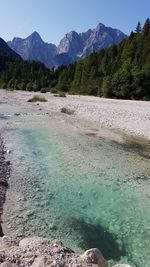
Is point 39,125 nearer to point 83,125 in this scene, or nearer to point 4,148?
point 83,125

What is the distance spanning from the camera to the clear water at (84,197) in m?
11.5

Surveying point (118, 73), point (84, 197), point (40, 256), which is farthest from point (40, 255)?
point (118, 73)

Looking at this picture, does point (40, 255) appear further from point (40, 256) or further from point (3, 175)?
point (3, 175)

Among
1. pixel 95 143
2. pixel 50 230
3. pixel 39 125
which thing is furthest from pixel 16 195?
pixel 39 125

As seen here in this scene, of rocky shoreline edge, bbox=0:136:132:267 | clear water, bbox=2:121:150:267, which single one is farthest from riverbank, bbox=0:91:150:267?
rocky shoreline edge, bbox=0:136:132:267

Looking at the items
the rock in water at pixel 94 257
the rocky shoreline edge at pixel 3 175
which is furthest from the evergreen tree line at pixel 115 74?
the rock in water at pixel 94 257

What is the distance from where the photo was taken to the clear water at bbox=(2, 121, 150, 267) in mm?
11500

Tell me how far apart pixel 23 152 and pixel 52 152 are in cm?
188

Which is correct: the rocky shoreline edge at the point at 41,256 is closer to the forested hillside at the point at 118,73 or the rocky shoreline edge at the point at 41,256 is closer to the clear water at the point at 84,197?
the clear water at the point at 84,197

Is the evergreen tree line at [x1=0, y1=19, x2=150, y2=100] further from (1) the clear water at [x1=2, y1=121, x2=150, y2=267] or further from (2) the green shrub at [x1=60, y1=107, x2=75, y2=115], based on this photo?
(1) the clear water at [x1=2, y1=121, x2=150, y2=267]

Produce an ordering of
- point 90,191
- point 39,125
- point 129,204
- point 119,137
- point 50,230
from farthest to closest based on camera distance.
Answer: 1. point 39,125
2. point 119,137
3. point 90,191
4. point 129,204
5. point 50,230

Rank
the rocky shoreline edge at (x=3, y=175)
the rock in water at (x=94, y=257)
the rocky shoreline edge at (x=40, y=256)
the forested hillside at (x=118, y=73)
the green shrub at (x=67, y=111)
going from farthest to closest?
the forested hillside at (x=118, y=73) → the green shrub at (x=67, y=111) → the rocky shoreline edge at (x=3, y=175) → the rock in water at (x=94, y=257) → the rocky shoreline edge at (x=40, y=256)

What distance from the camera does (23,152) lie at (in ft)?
74.9

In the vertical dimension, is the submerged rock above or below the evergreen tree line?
below
